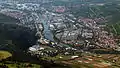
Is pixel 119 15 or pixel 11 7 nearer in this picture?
pixel 119 15

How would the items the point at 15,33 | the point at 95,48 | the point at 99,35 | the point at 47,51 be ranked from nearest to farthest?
the point at 47,51 → the point at 95,48 → the point at 15,33 → the point at 99,35

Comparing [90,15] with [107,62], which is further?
[90,15]

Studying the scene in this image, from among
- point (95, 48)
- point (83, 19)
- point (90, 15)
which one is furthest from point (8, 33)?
point (90, 15)

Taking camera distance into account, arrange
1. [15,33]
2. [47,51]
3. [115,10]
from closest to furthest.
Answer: [47,51], [15,33], [115,10]

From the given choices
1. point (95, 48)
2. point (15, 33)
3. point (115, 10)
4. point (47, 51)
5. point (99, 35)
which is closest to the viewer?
point (47, 51)

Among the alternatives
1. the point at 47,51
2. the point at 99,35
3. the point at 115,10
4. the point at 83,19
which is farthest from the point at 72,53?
the point at 115,10

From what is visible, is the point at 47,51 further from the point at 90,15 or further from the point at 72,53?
the point at 90,15

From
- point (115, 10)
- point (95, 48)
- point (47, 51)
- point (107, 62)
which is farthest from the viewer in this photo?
point (115, 10)

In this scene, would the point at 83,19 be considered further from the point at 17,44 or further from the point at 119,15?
the point at 17,44
